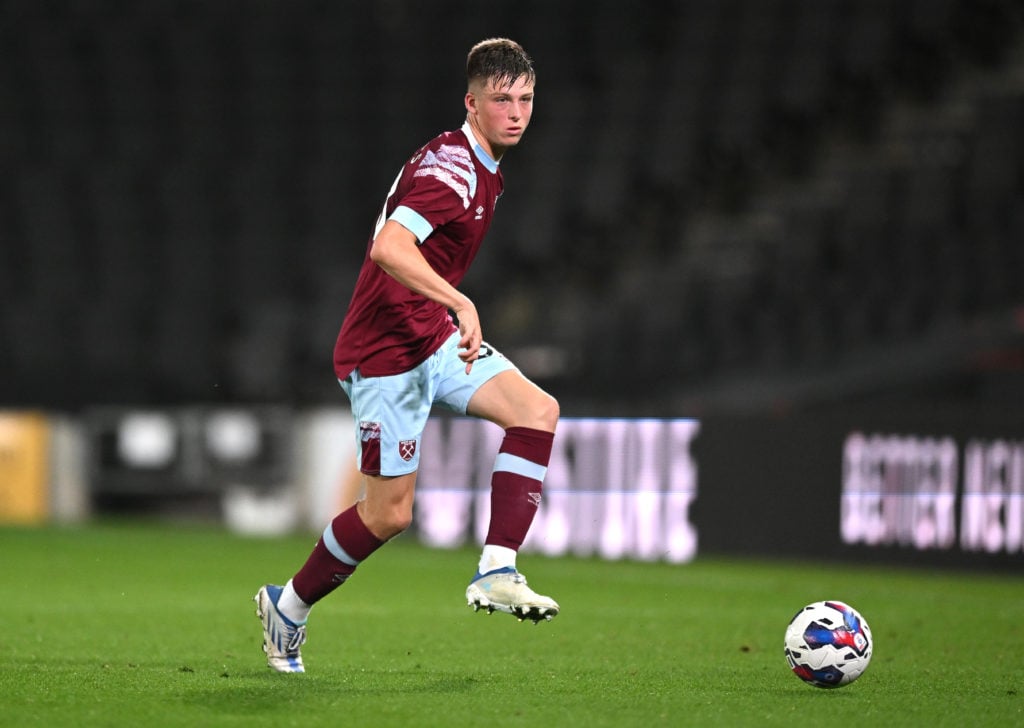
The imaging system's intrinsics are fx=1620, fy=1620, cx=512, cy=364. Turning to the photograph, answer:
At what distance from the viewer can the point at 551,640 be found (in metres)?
6.38

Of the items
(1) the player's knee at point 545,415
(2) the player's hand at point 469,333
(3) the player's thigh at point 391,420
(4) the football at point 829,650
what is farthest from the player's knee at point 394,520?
(4) the football at point 829,650

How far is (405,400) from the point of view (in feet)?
16.2

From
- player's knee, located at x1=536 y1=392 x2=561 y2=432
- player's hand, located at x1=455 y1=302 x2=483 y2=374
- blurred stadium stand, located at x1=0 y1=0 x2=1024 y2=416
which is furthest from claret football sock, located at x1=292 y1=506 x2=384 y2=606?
blurred stadium stand, located at x1=0 y1=0 x2=1024 y2=416

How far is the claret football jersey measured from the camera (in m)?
4.79

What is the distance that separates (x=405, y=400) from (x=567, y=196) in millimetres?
12424

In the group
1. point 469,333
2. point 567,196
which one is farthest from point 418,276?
point 567,196

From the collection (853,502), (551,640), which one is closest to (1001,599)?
(853,502)

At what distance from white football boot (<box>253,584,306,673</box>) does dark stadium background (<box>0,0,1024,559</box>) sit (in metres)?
8.50

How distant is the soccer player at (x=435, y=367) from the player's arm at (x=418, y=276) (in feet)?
0.25

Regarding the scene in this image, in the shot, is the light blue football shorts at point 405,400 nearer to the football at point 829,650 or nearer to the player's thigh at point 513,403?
the player's thigh at point 513,403

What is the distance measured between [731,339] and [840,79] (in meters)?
3.71

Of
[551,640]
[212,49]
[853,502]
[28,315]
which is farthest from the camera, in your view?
[212,49]

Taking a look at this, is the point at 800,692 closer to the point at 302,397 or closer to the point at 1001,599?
the point at 1001,599

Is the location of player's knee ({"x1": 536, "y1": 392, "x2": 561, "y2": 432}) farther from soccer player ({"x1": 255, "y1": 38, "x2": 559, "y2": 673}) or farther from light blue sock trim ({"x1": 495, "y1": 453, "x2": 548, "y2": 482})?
light blue sock trim ({"x1": 495, "y1": 453, "x2": 548, "y2": 482})
